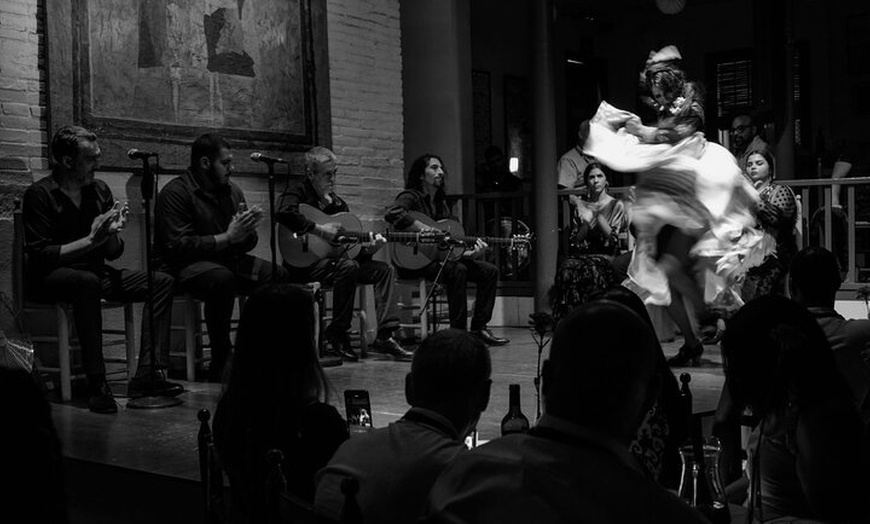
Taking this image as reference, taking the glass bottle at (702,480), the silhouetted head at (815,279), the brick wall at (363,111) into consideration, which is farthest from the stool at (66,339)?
the glass bottle at (702,480)

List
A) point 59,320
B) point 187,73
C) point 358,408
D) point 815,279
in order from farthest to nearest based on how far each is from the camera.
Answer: point 187,73
point 59,320
point 815,279
point 358,408

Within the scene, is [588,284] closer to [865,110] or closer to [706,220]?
[706,220]

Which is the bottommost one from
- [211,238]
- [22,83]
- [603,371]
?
[603,371]

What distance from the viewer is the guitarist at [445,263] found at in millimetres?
8281

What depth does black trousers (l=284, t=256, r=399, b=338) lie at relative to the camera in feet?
24.7

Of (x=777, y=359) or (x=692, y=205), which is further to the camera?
(x=692, y=205)

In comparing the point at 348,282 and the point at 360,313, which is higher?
the point at 348,282

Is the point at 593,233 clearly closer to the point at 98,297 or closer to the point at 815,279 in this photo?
the point at 98,297

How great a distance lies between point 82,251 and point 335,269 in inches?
78.2

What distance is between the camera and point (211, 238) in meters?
6.64

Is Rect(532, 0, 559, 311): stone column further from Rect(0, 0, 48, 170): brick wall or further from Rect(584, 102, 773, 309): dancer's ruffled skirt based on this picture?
Rect(0, 0, 48, 170): brick wall

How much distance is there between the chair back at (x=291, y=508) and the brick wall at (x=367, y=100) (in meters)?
7.12

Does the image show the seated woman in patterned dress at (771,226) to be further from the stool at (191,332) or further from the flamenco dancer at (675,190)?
the stool at (191,332)

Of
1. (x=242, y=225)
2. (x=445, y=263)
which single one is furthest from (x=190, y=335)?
(x=445, y=263)
